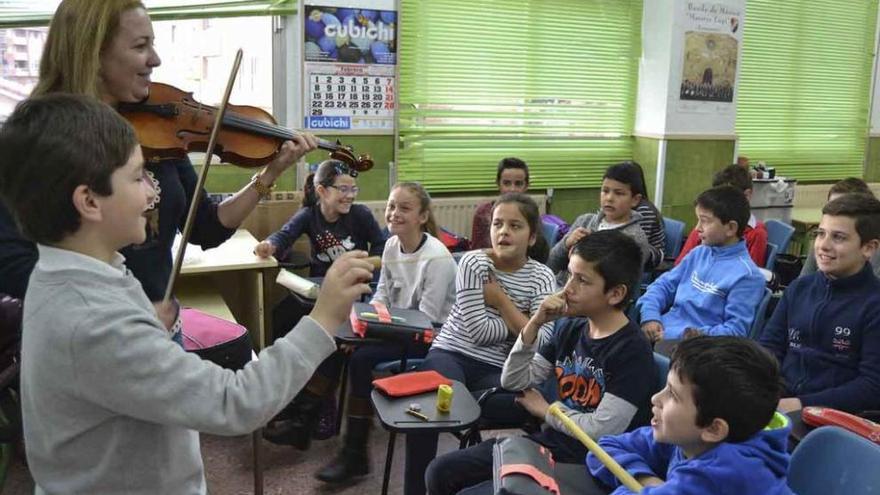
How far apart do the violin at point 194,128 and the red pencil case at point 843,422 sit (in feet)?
5.26

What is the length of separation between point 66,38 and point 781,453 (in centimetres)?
159

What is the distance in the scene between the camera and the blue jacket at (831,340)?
213 cm

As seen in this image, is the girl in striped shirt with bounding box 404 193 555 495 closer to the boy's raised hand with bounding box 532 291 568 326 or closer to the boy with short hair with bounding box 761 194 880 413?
the boy's raised hand with bounding box 532 291 568 326

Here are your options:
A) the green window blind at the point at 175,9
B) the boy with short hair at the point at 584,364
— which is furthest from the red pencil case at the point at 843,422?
the green window blind at the point at 175,9

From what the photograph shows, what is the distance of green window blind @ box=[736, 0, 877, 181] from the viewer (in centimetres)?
577

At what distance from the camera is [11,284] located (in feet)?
4.60

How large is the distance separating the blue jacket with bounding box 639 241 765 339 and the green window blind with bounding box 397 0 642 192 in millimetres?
2083

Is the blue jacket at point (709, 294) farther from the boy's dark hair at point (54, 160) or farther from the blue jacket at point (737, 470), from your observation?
the boy's dark hair at point (54, 160)

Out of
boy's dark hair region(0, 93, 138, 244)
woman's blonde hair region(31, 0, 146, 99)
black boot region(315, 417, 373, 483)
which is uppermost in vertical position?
woman's blonde hair region(31, 0, 146, 99)

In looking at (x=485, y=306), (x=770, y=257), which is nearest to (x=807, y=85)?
(x=770, y=257)

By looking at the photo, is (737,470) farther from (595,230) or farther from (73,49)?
(595,230)

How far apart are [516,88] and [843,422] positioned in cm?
363

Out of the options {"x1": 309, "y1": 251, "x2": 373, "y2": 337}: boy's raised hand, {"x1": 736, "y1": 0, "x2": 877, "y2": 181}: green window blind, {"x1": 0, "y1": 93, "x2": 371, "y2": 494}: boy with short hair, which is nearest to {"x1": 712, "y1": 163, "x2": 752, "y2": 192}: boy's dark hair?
{"x1": 736, "y1": 0, "x2": 877, "y2": 181}: green window blind

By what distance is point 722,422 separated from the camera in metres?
1.38
